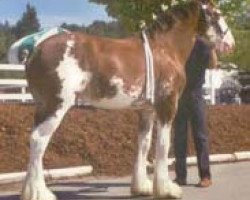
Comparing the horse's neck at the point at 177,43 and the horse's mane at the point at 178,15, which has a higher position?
the horse's mane at the point at 178,15

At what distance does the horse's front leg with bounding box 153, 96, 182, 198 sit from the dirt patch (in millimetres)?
2498

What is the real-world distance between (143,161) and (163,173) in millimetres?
572

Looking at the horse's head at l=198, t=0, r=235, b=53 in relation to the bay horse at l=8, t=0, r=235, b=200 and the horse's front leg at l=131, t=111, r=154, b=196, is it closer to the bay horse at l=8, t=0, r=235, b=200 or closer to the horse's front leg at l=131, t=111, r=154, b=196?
the bay horse at l=8, t=0, r=235, b=200

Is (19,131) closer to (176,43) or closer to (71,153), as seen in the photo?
(71,153)

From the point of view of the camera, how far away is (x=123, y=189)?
998cm

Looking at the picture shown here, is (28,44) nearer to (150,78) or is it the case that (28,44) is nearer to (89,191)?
(150,78)

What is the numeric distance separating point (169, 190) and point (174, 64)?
1.55 m

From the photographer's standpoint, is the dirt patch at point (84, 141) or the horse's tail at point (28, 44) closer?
the horse's tail at point (28, 44)

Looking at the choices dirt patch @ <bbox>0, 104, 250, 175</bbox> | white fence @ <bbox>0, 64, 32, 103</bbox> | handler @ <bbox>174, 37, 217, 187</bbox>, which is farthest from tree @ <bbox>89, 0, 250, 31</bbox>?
handler @ <bbox>174, 37, 217, 187</bbox>

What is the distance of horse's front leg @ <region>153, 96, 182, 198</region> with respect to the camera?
29.2ft

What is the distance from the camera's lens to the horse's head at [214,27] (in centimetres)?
964

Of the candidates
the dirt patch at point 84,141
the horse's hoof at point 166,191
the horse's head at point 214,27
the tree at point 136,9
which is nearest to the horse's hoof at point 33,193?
the horse's hoof at point 166,191

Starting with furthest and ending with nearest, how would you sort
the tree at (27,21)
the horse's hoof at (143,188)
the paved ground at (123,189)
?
1. the tree at (27,21)
2. the paved ground at (123,189)
3. the horse's hoof at (143,188)

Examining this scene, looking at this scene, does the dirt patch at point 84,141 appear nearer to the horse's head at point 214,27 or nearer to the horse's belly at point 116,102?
the horse's belly at point 116,102
